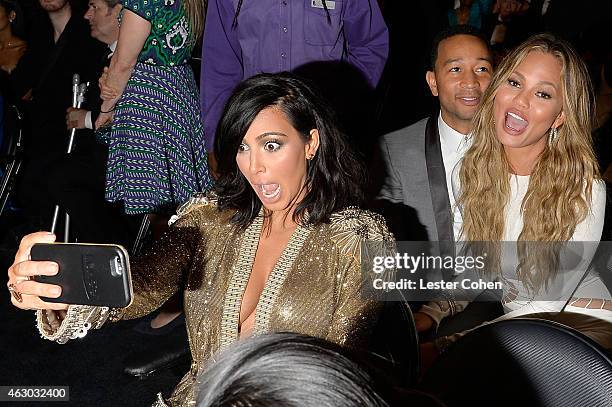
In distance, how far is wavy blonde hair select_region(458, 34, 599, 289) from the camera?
201cm

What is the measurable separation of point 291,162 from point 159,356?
4.25 feet

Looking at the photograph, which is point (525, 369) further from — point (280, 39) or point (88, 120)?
point (88, 120)

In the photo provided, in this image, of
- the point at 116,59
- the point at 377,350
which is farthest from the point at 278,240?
the point at 116,59

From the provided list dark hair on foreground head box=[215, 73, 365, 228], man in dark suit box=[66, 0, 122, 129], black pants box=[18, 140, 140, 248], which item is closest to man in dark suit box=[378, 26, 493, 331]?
dark hair on foreground head box=[215, 73, 365, 228]

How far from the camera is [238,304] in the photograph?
1.63m

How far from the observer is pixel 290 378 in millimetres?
646

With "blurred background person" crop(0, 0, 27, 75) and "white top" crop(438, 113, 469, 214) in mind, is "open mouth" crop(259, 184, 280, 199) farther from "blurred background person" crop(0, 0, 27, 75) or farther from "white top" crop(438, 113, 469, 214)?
"blurred background person" crop(0, 0, 27, 75)

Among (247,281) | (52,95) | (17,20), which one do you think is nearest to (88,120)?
(52,95)

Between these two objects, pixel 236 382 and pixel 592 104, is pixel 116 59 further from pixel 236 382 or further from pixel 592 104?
pixel 236 382

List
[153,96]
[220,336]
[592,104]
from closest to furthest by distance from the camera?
[220,336] < [592,104] < [153,96]

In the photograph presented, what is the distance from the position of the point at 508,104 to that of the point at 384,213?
516mm

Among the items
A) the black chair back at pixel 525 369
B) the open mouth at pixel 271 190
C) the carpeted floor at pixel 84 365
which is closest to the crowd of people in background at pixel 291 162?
the open mouth at pixel 271 190

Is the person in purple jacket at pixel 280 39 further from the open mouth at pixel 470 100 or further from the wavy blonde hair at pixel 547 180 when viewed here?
the wavy blonde hair at pixel 547 180

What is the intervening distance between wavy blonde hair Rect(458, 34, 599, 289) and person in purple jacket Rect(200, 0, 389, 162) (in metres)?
0.61
